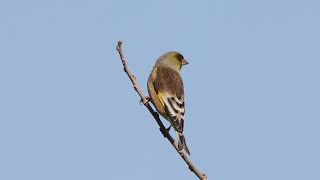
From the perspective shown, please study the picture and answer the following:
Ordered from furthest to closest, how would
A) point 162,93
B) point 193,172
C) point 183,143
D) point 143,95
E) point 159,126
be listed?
1. point 162,93
2. point 183,143
3. point 159,126
4. point 143,95
5. point 193,172

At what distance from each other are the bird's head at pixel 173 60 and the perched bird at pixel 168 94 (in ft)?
0.88

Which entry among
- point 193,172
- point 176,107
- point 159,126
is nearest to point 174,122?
point 176,107

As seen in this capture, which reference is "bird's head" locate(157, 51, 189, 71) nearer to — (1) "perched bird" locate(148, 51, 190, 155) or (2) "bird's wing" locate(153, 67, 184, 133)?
(1) "perched bird" locate(148, 51, 190, 155)

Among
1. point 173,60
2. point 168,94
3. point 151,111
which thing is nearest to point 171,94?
point 168,94

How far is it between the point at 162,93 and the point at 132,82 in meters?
2.96

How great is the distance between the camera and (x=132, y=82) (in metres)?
5.77

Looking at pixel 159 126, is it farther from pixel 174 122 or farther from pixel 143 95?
pixel 174 122

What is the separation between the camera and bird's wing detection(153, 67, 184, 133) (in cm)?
822

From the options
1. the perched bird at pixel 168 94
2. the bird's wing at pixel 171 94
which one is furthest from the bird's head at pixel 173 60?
the bird's wing at pixel 171 94

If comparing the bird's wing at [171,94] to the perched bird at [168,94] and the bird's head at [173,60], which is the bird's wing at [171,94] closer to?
the perched bird at [168,94]

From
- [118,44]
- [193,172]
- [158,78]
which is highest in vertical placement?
[158,78]

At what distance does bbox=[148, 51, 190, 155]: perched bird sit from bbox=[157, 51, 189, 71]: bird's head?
0.27m

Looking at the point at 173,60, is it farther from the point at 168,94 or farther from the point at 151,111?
the point at 151,111

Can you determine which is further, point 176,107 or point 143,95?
point 176,107
